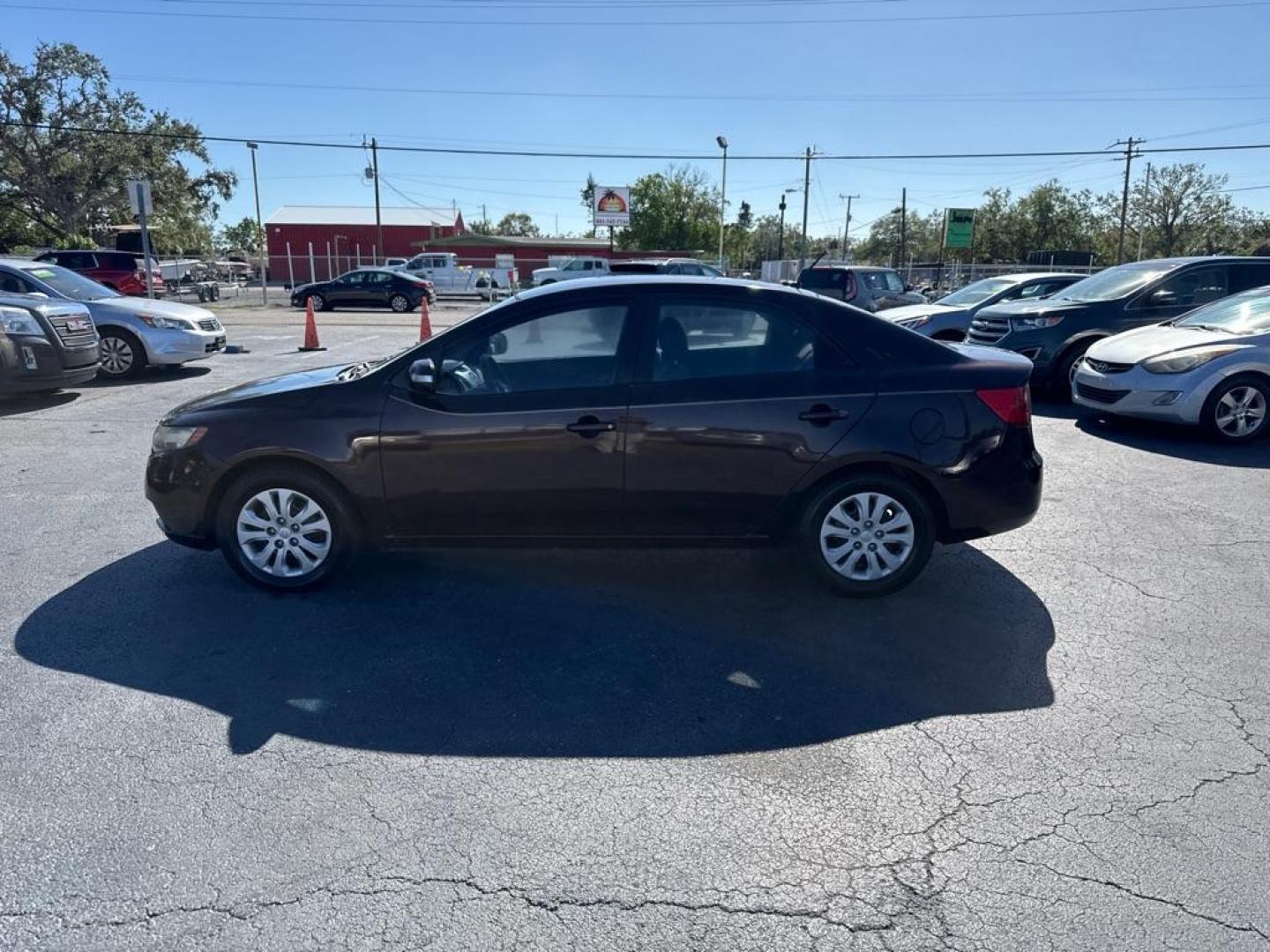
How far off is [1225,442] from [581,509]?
23.3ft

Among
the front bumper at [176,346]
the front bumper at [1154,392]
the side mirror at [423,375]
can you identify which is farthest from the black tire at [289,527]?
the front bumper at [176,346]

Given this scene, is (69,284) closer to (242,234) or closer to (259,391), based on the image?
(259,391)

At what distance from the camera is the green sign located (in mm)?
35844

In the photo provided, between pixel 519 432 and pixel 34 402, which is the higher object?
pixel 519 432

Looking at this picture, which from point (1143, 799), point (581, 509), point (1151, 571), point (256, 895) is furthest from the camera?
point (1151, 571)

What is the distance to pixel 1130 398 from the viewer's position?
8602 mm

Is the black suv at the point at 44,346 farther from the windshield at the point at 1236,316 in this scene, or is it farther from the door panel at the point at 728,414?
the windshield at the point at 1236,316

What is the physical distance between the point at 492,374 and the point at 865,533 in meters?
2.14

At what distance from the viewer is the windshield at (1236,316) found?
859 cm

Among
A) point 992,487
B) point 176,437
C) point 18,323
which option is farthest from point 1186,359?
point 18,323

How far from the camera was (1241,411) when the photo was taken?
8273 mm

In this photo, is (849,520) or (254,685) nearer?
(254,685)

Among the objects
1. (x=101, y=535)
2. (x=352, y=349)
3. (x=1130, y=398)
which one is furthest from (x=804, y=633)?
(x=352, y=349)

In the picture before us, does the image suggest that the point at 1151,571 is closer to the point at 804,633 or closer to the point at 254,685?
the point at 804,633
